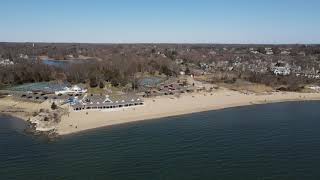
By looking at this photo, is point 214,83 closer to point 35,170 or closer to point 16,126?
point 16,126

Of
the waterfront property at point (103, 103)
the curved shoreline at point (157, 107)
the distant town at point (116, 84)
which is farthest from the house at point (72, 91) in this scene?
the waterfront property at point (103, 103)

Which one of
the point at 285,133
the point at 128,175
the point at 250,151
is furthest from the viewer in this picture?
the point at 285,133

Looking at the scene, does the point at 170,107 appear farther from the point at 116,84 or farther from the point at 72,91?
the point at 116,84

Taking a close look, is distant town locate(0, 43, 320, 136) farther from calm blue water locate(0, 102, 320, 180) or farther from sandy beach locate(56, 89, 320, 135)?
calm blue water locate(0, 102, 320, 180)

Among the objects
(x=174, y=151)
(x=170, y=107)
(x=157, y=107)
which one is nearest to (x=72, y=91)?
(x=157, y=107)

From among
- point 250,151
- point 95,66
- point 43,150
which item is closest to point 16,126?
point 43,150

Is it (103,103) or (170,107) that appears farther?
(170,107)

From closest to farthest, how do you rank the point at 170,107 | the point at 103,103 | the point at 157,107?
the point at 103,103, the point at 157,107, the point at 170,107
